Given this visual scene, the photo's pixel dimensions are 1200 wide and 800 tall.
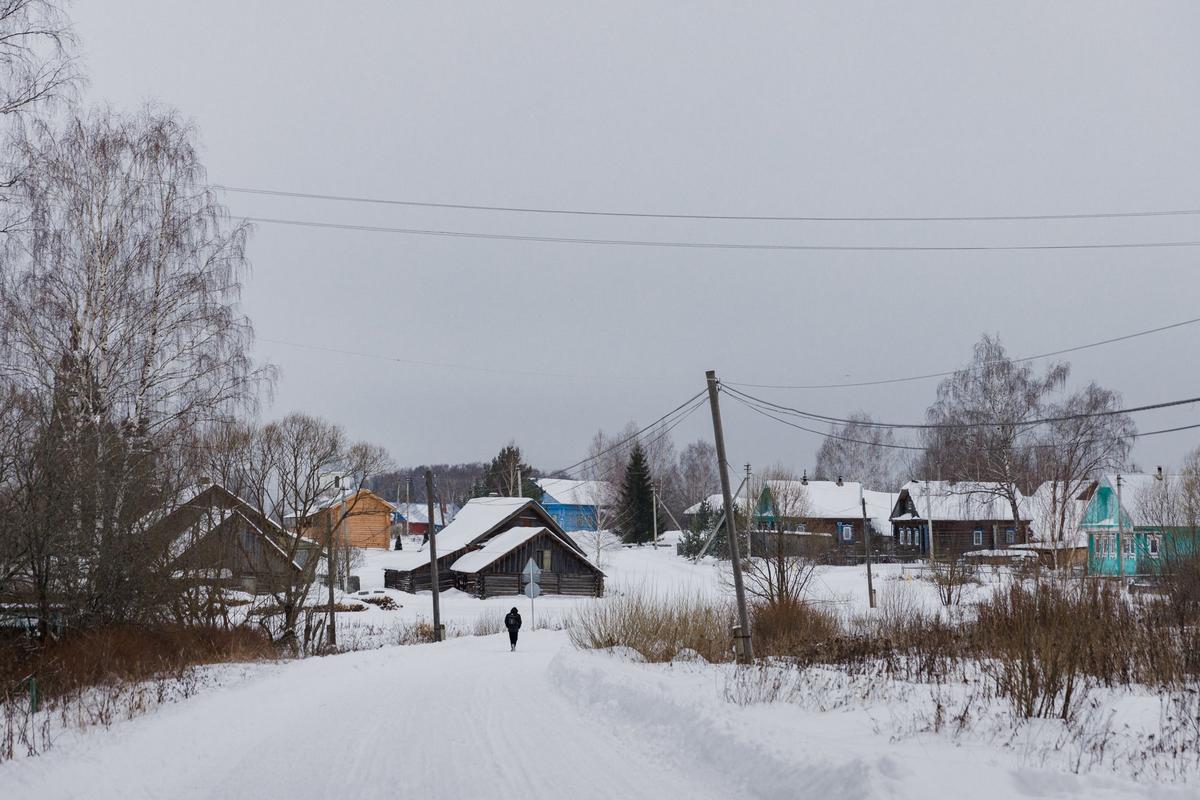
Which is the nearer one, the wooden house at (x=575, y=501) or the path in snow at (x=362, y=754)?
the path in snow at (x=362, y=754)

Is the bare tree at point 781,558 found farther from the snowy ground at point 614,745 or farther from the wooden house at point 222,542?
the snowy ground at point 614,745

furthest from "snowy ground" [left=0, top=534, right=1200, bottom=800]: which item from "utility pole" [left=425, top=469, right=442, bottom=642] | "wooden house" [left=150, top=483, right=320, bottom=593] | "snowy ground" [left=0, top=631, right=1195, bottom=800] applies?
"utility pole" [left=425, top=469, right=442, bottom=642]

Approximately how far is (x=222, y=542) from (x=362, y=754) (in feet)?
49.3

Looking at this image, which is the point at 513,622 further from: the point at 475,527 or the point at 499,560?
the point at 475,527

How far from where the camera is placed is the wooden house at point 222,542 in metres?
19.9

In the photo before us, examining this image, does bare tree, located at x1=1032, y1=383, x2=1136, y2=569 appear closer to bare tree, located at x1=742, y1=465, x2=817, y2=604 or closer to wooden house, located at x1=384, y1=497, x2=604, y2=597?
bare tree, located at x1=742, y1=465, x2=817, y2=604

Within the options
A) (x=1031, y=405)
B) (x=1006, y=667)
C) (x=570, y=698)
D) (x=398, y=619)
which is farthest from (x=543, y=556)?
(x=1006, y=667)

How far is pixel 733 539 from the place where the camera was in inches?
710

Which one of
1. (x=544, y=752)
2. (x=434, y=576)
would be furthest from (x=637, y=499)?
(x=544, y=752)

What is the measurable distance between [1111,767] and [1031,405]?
4805cm

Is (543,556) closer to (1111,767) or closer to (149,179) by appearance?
(149,179)

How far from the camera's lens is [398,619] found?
4222cm

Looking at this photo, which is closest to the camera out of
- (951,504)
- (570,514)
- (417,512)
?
(951,504)

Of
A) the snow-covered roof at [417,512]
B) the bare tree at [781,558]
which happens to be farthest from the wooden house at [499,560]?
the snow-covered roof at [417,512]
